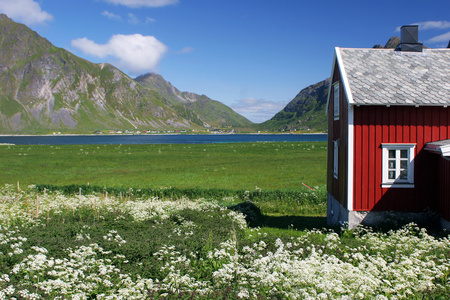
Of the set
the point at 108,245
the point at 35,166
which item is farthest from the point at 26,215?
the point at 35,166

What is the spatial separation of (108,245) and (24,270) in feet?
10.3

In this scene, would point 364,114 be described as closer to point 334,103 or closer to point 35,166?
point 334,103

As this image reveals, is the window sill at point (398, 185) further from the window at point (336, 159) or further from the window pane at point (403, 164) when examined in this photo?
the window at point (336, 159)

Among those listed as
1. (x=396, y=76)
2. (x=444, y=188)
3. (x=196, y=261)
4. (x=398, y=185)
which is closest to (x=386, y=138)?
(x=398, y=185)

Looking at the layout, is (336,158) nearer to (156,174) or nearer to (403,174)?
(403,174)

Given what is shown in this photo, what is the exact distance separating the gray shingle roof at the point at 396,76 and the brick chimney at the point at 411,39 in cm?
48

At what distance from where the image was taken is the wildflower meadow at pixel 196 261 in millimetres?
8242

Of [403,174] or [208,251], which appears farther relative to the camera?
[403,174]

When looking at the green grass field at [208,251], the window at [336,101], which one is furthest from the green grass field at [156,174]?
the window at [336,101]

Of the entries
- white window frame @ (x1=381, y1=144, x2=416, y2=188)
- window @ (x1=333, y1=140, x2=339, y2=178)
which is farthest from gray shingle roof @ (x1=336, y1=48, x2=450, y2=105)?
window @ (x1=333, y1=140, x2=339, y2=178)

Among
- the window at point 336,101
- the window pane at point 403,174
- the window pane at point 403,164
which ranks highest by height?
the window at point 336,101

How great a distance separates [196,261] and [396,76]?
15.4m

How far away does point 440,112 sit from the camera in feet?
59.9

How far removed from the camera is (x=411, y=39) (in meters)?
22.2
